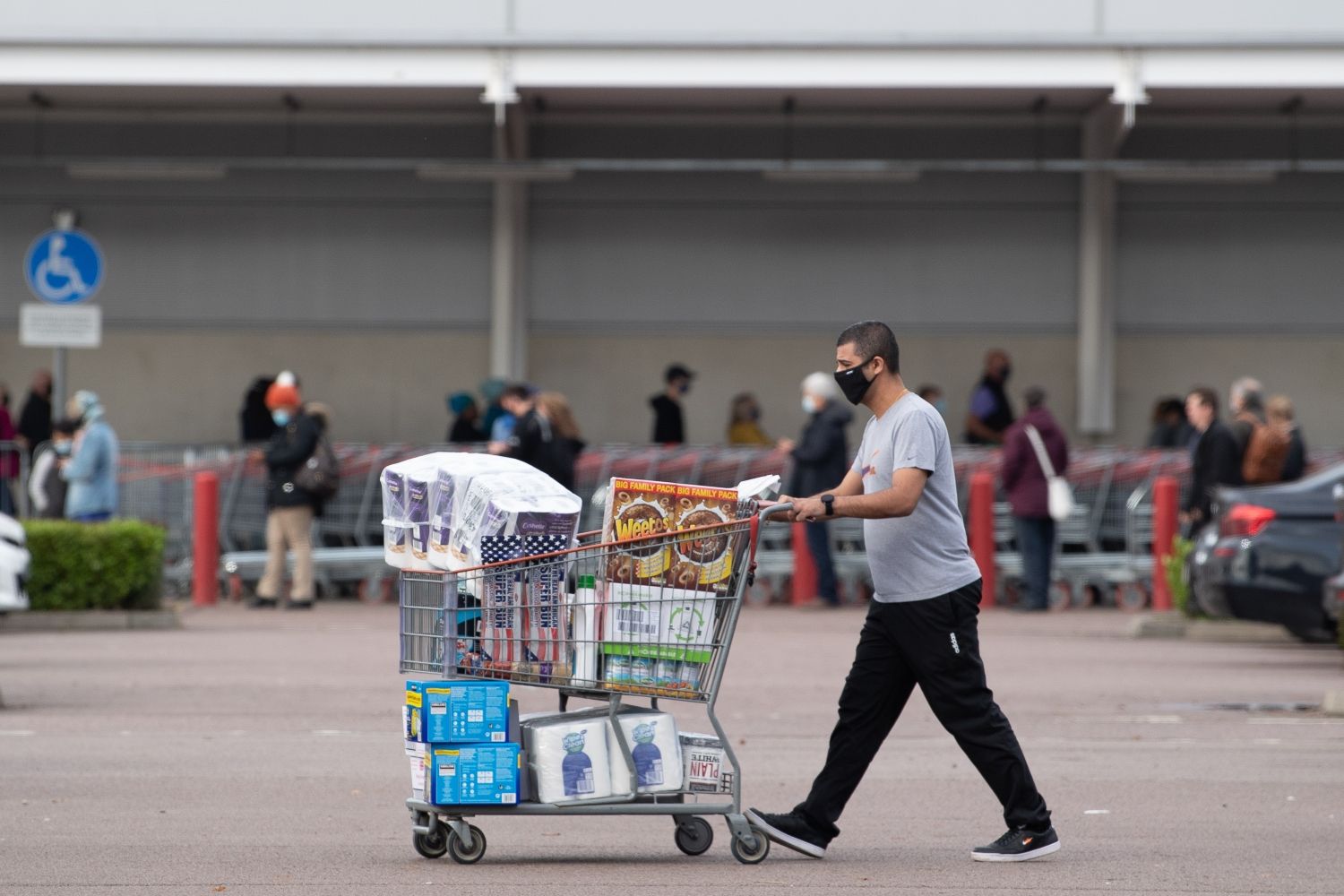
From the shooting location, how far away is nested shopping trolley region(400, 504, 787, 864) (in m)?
6.72

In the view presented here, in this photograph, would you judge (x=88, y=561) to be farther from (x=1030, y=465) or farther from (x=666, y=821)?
(x=666, y=821)

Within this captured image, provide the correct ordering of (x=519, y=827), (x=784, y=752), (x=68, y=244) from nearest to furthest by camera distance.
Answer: (x=519, y=827)
(x=784, y=752)
(x=68, y=244)

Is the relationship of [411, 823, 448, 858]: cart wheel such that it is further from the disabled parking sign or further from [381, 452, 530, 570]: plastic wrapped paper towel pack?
the disabled parking sign

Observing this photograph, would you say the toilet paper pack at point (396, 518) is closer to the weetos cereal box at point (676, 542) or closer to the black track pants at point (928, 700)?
the weetos cereal box at point (676, 542)

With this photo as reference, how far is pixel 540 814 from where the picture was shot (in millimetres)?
6871

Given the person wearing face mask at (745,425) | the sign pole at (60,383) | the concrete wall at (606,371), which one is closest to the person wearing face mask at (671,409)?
the person wearing face mask at (745,425)

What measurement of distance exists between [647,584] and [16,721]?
5.42m

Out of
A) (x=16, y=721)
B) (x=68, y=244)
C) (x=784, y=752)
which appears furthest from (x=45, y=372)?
(x=784, y=752)

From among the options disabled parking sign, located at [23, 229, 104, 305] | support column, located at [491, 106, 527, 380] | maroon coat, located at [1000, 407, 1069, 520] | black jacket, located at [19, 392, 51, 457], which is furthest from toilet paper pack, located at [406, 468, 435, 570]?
black jacket, located at [19, 392, 51, 457]

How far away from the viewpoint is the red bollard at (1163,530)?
19.0m

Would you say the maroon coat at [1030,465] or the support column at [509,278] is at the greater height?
the support column at [509,278]

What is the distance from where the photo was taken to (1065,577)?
1986cm

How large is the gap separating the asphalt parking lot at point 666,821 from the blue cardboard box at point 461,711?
0.44 meters

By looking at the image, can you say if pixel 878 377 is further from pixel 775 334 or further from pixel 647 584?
pixel 775 334
